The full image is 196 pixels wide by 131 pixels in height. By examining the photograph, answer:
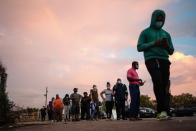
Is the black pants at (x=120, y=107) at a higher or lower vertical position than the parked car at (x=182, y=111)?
lower

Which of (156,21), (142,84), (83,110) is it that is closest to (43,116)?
(83,110)

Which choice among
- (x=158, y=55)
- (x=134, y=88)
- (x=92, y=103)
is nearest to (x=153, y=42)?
(x=158, y=55)

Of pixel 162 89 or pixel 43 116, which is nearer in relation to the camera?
pixel 162 89

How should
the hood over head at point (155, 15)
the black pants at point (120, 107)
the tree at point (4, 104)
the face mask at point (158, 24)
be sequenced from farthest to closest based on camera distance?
the tree at point (4, 104), the black pants at point (120, 107), the face mask at point (158, 24), the hood over head at point (155, 15)

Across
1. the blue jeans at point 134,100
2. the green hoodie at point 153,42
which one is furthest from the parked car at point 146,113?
the green hoodie at point 153,42

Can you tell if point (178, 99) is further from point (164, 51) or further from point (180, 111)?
point (164, 51)

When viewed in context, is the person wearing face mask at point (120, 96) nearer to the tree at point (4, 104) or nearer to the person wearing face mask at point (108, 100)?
the person wearing face mask at point (108, 100)

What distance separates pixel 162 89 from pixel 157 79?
22 cm

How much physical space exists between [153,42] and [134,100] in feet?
11.1

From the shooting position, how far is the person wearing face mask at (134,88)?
411 inches

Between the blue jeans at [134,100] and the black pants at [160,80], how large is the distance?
2.82 m

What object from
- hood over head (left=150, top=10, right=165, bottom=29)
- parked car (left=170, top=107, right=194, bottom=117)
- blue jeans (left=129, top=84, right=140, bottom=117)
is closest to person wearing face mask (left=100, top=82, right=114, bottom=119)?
blue jeans (left=129, top=84, right=140, bottom=117)

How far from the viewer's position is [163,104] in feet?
24.7

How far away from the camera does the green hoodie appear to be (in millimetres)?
7613
